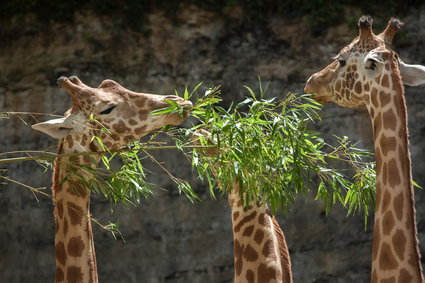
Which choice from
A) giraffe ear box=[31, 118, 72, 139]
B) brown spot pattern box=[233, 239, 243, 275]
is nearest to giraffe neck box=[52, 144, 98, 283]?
giraffe ear box=[31, 118, 72, 139]

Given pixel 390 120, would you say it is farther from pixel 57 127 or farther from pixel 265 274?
pixel 57 127

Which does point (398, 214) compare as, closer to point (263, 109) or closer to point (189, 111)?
point (263, 109)

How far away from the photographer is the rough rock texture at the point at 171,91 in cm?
791

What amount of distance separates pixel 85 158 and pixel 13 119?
154 inches

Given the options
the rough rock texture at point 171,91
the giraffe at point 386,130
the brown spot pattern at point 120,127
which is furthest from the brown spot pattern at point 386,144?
the rough rock texture at point 171,91

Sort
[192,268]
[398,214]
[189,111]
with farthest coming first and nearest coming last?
[192,268] → [189,111] → [398,214]

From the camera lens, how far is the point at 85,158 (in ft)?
14.7

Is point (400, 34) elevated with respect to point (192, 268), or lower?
elevated

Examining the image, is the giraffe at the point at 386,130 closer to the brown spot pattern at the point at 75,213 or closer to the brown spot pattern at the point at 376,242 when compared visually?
the brown spot pattern at the point at 376,242

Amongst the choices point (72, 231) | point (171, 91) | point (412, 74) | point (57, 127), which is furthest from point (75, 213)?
point (171, 91)

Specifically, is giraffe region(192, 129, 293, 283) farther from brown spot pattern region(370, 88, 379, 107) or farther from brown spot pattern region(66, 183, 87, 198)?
brown spot pattern region(370, 88, 379, 107)

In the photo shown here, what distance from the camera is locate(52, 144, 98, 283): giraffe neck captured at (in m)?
4.32

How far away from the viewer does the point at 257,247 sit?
473cm

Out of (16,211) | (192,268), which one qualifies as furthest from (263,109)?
(16,211)
